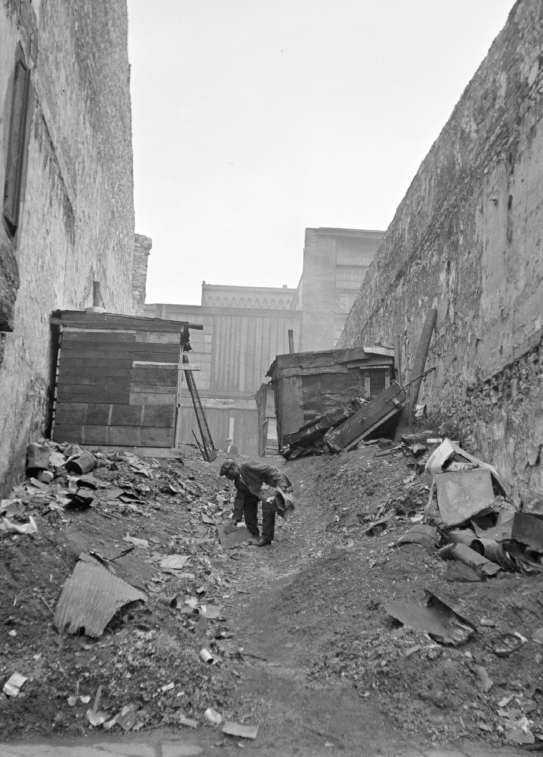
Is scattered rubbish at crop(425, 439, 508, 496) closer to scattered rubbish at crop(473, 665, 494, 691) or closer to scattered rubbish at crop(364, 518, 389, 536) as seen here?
scattered rubbish at crop(364, 518, 389, 536)

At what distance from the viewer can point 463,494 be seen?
6.21 meters

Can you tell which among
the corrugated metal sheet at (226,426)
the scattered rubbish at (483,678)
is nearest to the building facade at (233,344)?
the corrugated metal sheet at (226,426)

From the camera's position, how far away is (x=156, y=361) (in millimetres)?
10938

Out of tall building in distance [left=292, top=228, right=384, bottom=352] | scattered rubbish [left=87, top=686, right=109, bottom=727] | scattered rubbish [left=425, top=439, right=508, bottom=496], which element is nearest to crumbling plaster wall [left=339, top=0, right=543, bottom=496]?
scattered rubbish [left=425, top=439, right=508, bottom=496]

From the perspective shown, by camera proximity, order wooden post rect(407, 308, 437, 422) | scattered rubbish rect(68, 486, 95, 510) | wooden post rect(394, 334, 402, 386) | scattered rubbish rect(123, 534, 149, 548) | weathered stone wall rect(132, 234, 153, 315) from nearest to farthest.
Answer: scattered rubbish rect(123, 534, 149, 548), scattered rubbish rect(68, 486, 95, 510), wooden post rect(407, 308, 437, 422), wooden post rect(394, 334, 402, 386), weathered stone wall rect(132, 234, 153, 315)

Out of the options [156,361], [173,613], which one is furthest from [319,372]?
[173,613]

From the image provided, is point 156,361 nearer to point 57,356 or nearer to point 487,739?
point 57,356

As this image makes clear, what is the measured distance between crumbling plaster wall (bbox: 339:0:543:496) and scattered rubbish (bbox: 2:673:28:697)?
187 inches

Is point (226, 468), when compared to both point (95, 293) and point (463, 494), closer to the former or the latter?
point (463, 494)

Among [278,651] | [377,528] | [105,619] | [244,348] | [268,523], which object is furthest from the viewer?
[244,348]

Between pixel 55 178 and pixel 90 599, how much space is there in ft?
23.8

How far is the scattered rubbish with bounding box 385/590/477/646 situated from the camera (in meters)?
4.13

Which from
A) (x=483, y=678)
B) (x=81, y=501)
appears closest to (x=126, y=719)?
(x=483, y=678)

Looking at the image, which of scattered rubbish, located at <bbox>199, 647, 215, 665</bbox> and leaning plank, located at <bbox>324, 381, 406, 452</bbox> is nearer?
scattered rubbish, located at <bbox>199, 647, 215, 665</bbox>
